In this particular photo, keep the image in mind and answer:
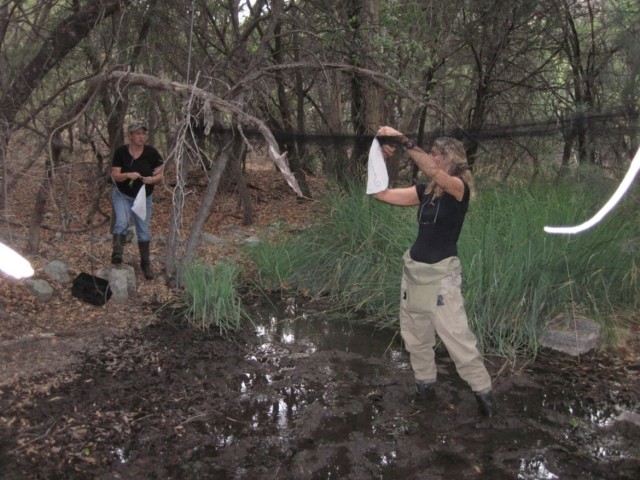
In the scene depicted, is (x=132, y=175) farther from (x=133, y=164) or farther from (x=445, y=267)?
(x=445, y=267)

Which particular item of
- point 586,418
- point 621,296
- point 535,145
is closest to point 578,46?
point 535,145

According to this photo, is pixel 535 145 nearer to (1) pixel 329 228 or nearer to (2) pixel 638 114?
(2) pixel 638 114

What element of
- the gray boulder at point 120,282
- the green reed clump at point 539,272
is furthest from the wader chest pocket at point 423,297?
the gray boulder at point 120,282

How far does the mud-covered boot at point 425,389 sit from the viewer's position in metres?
3.80

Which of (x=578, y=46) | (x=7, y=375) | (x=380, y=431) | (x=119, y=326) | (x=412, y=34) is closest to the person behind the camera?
(x=380, y=431)

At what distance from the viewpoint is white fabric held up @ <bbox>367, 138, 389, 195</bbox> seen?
3648 mm

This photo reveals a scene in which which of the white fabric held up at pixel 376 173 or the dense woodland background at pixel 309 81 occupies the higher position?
the dense woodland background at pixel 309 81

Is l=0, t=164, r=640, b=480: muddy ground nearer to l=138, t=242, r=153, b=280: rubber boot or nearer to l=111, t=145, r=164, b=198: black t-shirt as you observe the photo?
l=138, t=242, r=153, b=280: rubber boot

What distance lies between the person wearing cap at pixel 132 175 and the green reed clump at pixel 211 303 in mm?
886

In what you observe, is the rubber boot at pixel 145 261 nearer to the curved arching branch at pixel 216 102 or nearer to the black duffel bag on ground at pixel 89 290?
the black duffel bag on ground at pixel 89 290

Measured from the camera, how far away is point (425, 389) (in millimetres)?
3801

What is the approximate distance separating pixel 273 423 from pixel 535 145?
4983 mm

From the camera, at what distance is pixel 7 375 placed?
3.86m

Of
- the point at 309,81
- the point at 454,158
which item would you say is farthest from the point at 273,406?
the point at 309,81
